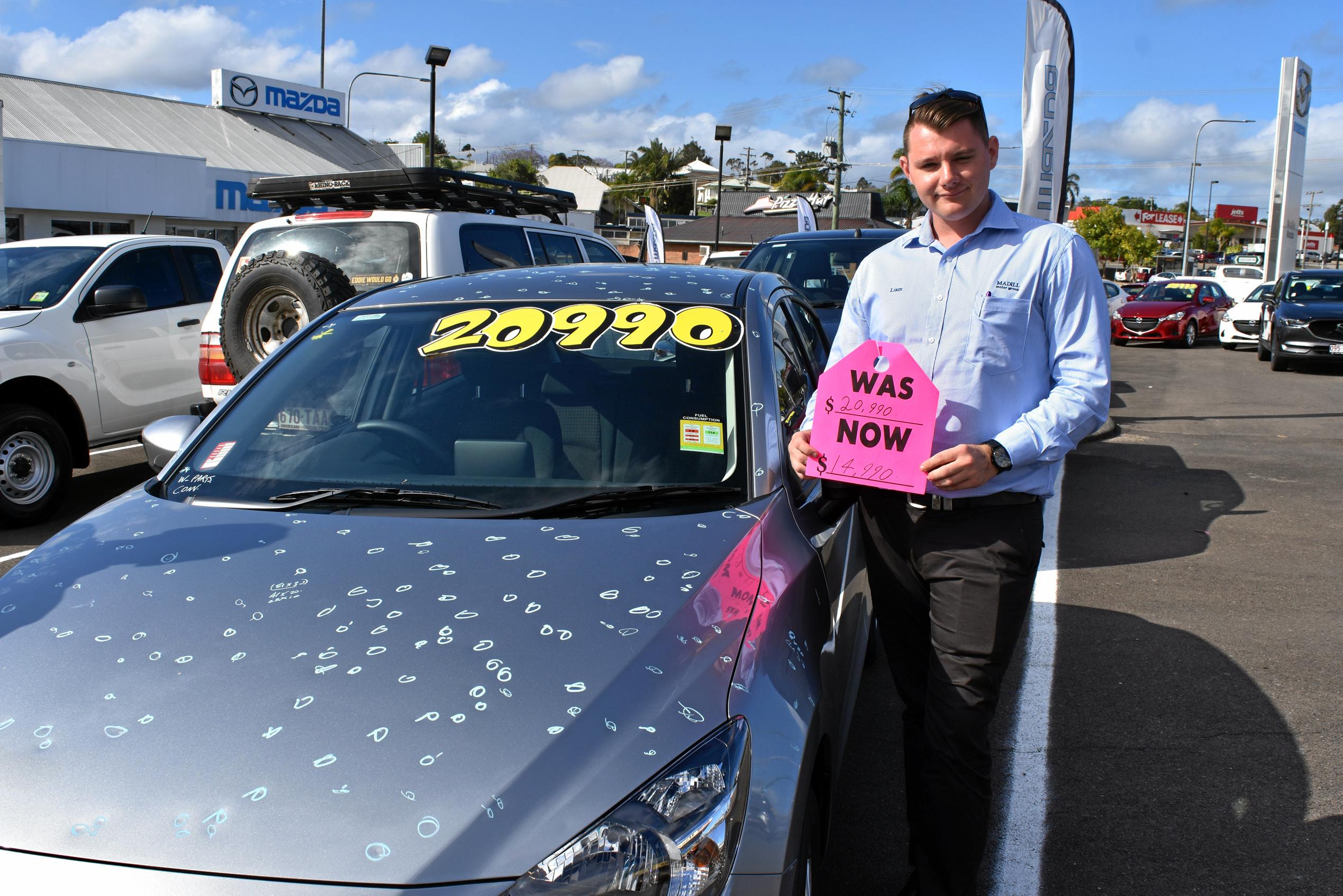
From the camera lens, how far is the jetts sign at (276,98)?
34156mm

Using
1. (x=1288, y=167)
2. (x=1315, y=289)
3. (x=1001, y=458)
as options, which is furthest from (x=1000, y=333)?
(x=1288, y=167)

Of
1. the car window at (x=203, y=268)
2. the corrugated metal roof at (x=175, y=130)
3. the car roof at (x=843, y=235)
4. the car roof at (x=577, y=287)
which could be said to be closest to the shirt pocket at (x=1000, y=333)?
the car roof at (x=577, y=287)

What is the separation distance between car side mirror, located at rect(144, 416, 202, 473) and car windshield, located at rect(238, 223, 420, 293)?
3.40 meters

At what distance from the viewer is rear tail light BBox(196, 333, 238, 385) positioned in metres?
6.39

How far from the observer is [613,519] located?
2.50m

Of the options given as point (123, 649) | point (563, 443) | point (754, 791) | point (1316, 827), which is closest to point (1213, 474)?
point (1316, 827)

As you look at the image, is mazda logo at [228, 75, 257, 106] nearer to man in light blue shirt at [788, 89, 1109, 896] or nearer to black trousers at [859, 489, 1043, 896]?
man in light blue shirt at [788, 89, 1109, 896]

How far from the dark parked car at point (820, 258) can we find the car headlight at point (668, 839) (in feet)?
25.1

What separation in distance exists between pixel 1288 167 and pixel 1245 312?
5.86 m

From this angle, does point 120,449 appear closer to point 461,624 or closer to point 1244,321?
point 461,624

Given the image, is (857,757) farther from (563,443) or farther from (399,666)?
(399,666)

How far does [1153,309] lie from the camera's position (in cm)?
2470

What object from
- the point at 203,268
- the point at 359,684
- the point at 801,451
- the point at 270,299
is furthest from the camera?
the point at 203,268

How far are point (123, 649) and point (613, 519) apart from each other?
42.5 inches
